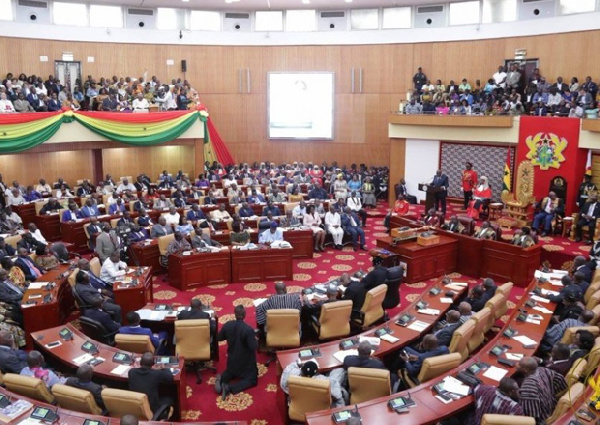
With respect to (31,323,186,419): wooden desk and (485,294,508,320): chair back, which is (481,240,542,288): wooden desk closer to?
(485,294,508,320): chair back

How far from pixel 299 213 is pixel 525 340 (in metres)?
8.05

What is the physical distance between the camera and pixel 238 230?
12391 mm

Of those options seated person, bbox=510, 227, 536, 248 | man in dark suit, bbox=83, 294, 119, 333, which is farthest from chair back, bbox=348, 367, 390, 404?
seated person, bbox=510, 227, 536, 248

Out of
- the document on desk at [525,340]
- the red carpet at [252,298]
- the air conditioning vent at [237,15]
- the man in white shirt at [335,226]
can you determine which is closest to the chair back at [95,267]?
the red carpet at [252,298]

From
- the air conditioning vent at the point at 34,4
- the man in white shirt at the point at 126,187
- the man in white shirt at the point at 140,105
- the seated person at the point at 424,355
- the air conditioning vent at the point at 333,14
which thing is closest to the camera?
the seated person at the point at 424,355

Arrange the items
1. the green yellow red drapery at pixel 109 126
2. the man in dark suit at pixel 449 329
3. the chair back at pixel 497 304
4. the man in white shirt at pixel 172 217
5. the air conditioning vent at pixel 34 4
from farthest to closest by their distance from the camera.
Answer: the air conditioning vent at pixel 34 4 → the green yellow red drapery at pixel 109 126 → the man in white shirt at pixel 172 217 → the chair back at pixel 497 304 → the man in dark suit at pixel 449 329

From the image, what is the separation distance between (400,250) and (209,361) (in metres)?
5.15

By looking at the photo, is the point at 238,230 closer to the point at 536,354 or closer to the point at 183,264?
the point at 183,264

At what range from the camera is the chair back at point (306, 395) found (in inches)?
226

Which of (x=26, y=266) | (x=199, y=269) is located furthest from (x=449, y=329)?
(x=26, y=266)

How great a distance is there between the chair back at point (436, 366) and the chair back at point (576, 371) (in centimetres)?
116

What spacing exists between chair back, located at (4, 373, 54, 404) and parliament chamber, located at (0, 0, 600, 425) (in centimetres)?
3

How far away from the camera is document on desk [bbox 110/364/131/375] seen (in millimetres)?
6400

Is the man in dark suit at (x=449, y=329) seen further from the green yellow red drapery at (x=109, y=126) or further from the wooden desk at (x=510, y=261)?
the green yellow red drapery at (x=109, y=126)
